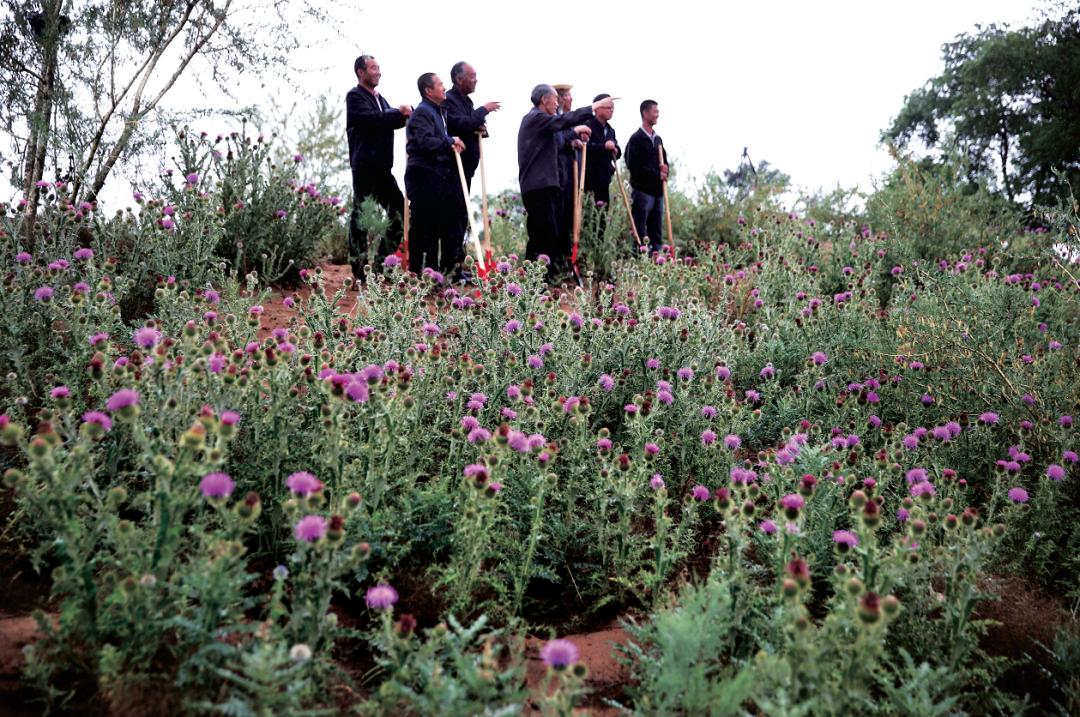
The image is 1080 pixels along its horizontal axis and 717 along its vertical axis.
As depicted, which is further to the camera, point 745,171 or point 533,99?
point 745,171

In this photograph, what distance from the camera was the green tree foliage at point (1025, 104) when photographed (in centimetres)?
1767

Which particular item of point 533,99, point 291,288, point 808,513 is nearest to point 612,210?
point 533,99

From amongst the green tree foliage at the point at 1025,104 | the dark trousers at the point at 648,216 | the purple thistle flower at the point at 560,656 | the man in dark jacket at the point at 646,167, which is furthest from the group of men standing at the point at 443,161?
the green tree foliage at the point at 1025,104

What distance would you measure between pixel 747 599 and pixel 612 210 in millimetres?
7834

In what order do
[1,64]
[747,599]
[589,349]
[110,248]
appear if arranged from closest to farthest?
[747,599] → [589,349] → [110,248] → [1,64]

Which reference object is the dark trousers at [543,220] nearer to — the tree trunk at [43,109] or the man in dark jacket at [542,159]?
the man in dark jacket at [542,159]

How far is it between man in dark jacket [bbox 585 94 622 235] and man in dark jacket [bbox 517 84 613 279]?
821mm

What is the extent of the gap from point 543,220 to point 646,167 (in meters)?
1.97

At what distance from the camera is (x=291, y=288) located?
23.6 ft

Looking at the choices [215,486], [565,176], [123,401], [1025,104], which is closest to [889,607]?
[215,486]

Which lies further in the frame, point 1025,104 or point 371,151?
point 1025,104

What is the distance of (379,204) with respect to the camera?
764 centimetres

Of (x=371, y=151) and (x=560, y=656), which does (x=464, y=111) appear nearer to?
(x=371, y=151)

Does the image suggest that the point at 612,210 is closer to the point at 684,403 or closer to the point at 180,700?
the point at 684,403
